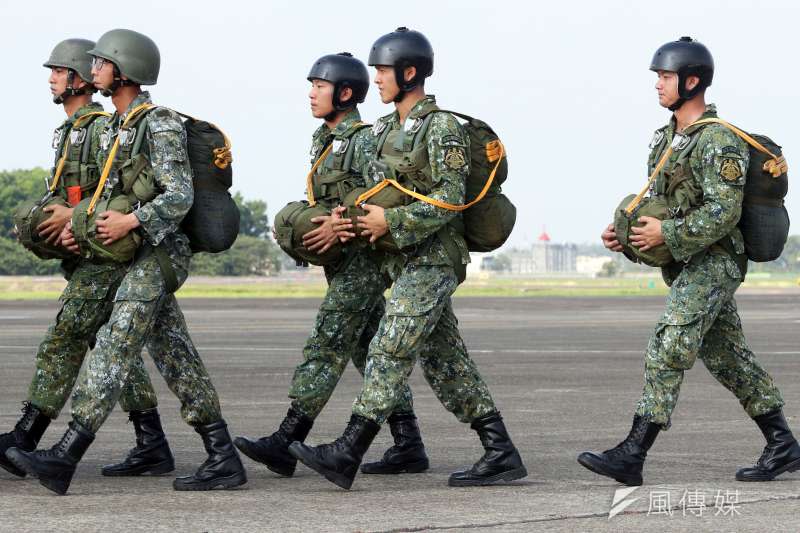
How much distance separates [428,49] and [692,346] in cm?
201

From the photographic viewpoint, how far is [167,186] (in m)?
7.30

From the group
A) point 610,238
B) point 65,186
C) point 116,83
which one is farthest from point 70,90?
point 610,238

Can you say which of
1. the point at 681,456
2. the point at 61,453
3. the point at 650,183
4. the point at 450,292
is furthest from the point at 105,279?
the point at 681,456

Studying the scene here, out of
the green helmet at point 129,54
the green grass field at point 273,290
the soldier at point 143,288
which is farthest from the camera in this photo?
the green grass field at point 273,290

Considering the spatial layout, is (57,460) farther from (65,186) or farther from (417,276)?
(417,276)

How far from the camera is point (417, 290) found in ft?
24.4

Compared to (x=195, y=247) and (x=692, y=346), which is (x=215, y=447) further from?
(x=692, y=346)

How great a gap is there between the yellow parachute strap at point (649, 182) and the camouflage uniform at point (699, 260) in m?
0.04

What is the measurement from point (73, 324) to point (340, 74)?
1.97 meters

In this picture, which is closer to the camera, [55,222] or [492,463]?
[492,463]

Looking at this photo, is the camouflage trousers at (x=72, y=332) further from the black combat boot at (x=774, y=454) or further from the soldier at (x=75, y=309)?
the black combat boot at (x=774, y=454)

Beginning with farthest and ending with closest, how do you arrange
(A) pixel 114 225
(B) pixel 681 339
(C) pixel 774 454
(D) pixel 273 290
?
(D) pixel 273 290 < (C) pixel 774 454 < (B) pixel 681 339 < (A) pixel 114 225

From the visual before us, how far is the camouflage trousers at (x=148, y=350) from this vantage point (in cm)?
724

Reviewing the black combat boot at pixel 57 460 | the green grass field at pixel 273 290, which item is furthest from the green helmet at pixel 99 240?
the green grass field at pixel 273 290
